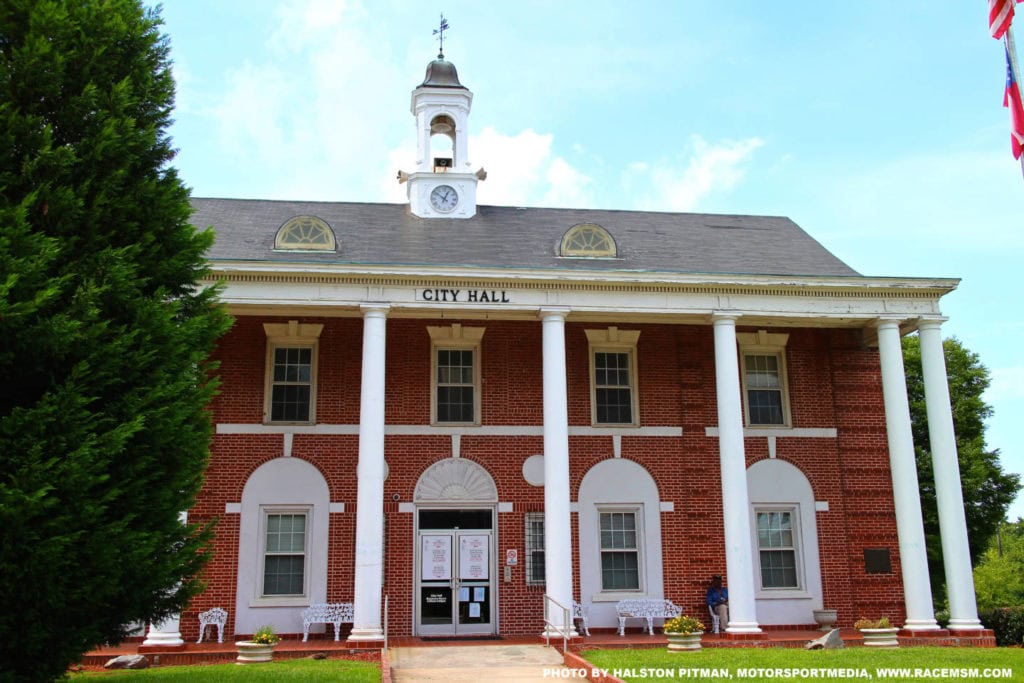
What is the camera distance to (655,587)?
20.1m

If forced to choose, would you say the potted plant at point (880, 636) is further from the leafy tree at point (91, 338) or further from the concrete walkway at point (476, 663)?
the leafy tree at point (91, 338)

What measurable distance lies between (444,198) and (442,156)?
6.01 feet

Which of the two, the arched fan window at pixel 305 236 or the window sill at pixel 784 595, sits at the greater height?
the arched fan window at pixel 305 236

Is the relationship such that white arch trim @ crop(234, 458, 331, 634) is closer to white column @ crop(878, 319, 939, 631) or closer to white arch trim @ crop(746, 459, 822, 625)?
white arch trim @ crop(746, 459, 822, 625)

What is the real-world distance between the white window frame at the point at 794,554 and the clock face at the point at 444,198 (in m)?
10.6

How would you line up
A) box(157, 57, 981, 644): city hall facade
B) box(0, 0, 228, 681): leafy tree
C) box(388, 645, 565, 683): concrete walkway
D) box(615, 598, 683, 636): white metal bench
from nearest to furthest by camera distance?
box(0, 0, 228, 681): leafy tree → box(388, 645, 565, 683): concrete walkway → box(157, 57, 981, 644): city hall facade → box(615, 598, 683, 636): white metal bench

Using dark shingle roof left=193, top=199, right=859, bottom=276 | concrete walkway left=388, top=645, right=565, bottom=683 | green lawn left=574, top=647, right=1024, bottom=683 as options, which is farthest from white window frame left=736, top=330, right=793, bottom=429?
concrete walkway left=388, top=645, right=565, bottom=683

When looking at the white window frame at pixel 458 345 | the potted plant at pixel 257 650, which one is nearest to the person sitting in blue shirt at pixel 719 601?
the white window frame at pixel 458 345

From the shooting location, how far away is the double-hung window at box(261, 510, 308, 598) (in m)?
19.4

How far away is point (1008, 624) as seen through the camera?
2270 cm

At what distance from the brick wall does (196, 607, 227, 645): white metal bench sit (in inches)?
11.2

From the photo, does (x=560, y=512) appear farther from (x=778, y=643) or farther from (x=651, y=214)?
(x=651, y=214)

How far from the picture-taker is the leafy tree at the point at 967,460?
34.3m

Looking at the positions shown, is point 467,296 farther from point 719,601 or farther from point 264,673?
point 719,601
